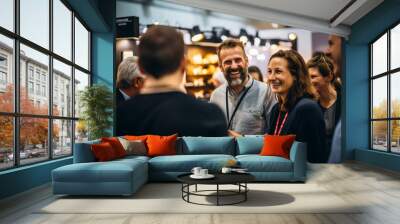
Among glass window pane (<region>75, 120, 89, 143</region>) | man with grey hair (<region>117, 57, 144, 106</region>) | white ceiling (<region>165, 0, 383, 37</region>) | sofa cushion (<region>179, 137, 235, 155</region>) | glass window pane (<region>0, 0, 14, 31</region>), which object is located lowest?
sofa cushion (<region>179, 137, 235, 155</region>)

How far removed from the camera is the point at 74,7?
720 cm

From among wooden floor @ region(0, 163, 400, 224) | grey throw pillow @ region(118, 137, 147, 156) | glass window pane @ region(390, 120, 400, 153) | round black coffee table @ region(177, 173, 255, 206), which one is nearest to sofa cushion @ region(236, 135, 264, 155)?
wooden floor @ region(0, 163, 400, 224)

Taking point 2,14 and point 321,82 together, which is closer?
point 2,14

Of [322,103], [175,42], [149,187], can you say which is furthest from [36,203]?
[322,103]

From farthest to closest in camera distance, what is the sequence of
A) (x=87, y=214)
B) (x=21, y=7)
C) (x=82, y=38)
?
(x=82, y=38) → (x=21, y=7) → (x=87, y=214)

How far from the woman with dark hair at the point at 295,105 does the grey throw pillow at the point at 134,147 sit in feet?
10.6

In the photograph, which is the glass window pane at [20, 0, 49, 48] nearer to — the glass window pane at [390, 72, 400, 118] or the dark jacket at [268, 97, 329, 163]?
the dark jacket at [268, 97, 329, 163]

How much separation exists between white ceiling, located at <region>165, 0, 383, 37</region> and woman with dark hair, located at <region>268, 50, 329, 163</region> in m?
0.76

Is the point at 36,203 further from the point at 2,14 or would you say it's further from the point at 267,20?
the point at 267,20

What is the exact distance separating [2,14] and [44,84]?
150cm

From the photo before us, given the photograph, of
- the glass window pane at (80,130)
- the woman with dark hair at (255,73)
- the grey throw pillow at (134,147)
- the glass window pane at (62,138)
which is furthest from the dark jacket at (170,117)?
the grey throw pillow at (134,147)

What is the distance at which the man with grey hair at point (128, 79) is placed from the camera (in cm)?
868

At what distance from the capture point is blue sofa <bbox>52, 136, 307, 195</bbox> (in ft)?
16.0

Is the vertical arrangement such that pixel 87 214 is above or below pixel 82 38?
below
